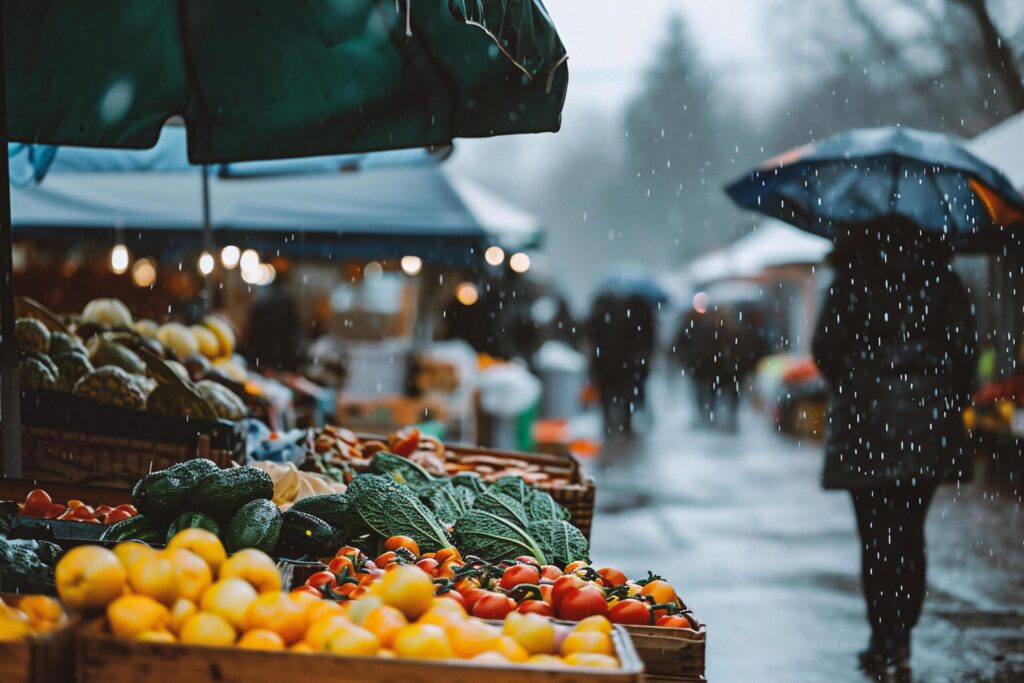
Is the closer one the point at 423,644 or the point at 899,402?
the point at 423,644

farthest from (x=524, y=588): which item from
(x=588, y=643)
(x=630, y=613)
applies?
(x=588, y=643)

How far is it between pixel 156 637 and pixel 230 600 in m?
0.19

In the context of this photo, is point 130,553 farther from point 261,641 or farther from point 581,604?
point 581,604

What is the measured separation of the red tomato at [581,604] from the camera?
3078mm

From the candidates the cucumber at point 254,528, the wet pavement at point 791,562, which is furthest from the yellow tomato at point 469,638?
the wet pavement at point 791,562

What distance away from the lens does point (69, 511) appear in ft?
13.1

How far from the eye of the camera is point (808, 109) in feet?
170

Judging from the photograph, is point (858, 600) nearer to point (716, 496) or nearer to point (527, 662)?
point (716, 496)

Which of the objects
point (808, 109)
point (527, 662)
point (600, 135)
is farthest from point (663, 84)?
point (527, 662)

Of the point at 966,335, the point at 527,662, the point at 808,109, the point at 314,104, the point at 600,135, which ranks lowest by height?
the point at 527,662

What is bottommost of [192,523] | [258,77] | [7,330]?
[192,523]

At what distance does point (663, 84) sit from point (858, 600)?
7999cm

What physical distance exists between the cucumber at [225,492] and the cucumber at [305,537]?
0.15 metres

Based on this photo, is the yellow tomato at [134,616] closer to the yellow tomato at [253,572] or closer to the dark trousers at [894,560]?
the yellow tomato at [253,572]
